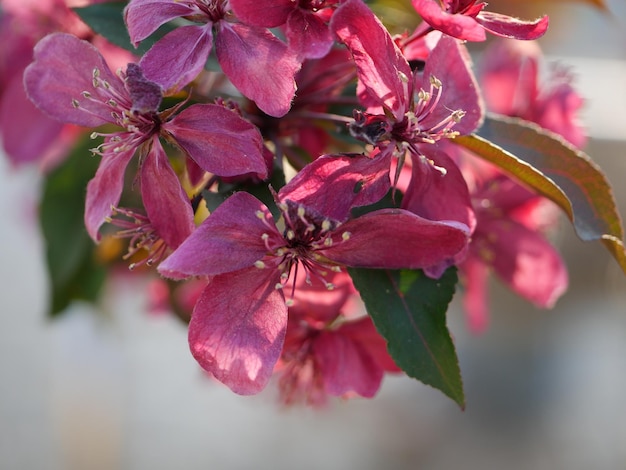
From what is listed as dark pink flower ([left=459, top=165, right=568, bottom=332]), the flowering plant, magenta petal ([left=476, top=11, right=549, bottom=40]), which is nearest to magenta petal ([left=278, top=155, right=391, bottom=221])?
the flowering plant

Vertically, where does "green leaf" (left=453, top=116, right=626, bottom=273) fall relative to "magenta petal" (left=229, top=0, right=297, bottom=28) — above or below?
below

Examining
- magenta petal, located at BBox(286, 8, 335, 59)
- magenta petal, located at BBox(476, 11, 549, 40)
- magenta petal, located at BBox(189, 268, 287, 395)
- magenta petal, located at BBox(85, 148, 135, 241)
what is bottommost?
magenta petal, located at BBox(189, 268, 287, 395)

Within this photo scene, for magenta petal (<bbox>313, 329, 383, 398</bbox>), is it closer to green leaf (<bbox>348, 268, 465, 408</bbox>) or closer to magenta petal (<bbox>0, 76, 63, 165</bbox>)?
green leaf (<bbox>348, 268, 465, 408</bbox>)

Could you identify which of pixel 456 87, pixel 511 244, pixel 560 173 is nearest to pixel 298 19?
pixel 456 87

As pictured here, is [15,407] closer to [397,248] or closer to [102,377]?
[102,377]

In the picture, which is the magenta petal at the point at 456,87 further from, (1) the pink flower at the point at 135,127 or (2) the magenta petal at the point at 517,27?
(1) the pink flower at the point at 135,127

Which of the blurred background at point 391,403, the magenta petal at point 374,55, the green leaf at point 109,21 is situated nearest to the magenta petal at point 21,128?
the green leaf at point 109,21

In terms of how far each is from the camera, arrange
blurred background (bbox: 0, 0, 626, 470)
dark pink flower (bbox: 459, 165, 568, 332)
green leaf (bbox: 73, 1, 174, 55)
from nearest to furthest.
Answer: green leaf (bbox: 73, 1, 174, 55), dark pink flower (bbox: 459, 165, 568, 332), blurred background (bbox: 0, 0, 626, 470)

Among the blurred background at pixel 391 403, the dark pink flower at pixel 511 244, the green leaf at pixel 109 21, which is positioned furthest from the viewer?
the blurred background at pixel 391 403

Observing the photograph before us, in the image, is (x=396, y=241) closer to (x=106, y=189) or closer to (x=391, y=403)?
(x=106, y=189)
